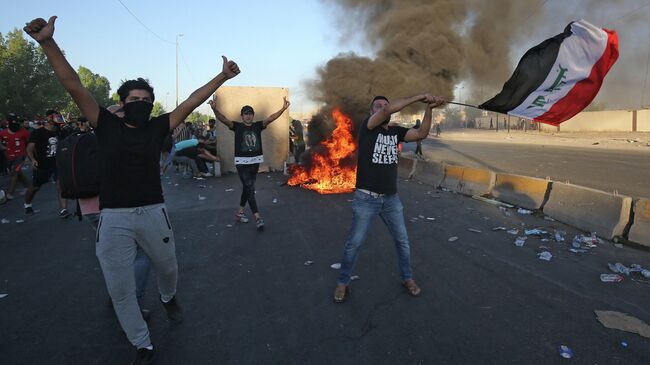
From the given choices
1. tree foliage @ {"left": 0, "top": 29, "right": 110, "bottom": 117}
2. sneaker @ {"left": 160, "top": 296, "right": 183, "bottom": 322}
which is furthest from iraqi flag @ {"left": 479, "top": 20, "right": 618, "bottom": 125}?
tree foliage @ {"left": 0, "top": 29, "right": 110, "bottom": 117}

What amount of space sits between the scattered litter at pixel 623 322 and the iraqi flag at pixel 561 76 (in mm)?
1733

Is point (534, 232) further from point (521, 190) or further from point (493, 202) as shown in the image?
point (493, 202)

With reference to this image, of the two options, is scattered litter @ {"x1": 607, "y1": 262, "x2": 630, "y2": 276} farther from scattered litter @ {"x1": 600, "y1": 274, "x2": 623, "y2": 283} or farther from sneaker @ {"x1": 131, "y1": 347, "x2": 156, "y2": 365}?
sneaker @ {"x1": 131, "y1": 347, "x2": 156, "y2": 365}

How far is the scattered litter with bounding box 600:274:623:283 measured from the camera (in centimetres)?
391

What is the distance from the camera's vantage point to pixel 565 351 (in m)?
2.75

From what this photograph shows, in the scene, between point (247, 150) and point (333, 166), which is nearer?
point (247, 150)

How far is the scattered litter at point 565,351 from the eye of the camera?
2691mm

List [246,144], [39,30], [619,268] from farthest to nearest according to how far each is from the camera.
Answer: [246,144], [619,268], [39,30]

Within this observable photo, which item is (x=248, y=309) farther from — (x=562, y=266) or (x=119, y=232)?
(x=562, y=266)

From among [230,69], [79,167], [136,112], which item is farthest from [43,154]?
[230,69]

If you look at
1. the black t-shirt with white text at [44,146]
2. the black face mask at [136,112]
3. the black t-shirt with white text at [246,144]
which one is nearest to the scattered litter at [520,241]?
the black t-shirt with white text at [246,144]

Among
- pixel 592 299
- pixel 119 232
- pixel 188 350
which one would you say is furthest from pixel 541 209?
pixel 119 232

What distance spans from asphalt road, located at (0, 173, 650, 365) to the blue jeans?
0.32 meters

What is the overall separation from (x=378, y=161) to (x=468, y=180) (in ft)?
18.9
